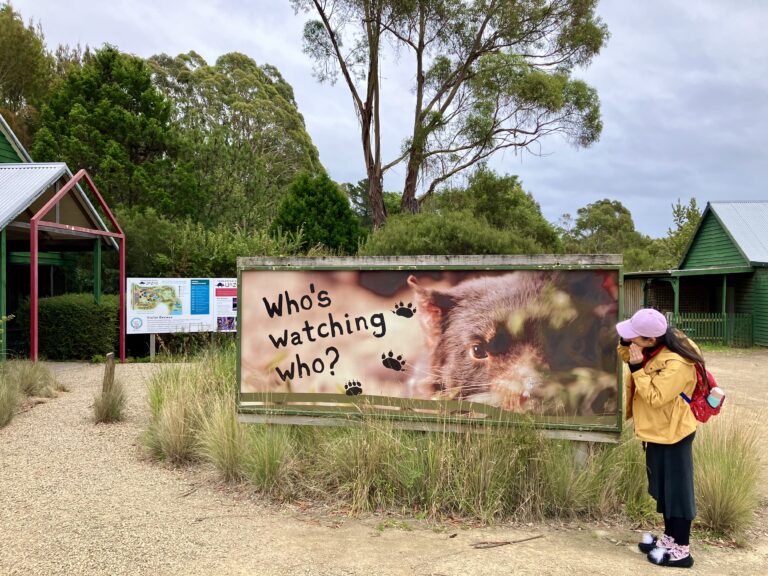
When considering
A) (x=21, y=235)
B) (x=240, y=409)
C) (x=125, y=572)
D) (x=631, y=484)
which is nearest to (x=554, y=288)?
(x=631, y=484)

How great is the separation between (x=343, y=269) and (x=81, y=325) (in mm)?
10439

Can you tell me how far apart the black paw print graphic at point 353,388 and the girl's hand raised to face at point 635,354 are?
2278mm

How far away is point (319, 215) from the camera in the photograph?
69.7ft

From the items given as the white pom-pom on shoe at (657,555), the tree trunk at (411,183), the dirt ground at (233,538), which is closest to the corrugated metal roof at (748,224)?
the tree trunk at (411,183)

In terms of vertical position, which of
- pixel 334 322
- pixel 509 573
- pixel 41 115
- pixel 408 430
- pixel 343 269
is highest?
pixel 41 115

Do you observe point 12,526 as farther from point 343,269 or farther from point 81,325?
point 81,325

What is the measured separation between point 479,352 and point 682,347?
1644 millimetres

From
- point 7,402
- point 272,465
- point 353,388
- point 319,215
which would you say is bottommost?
point 272,465

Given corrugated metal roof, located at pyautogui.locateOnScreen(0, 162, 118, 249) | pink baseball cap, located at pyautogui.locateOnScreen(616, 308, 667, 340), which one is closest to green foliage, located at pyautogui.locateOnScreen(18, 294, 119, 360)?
corrugated metal roof, located at pyautogui.locateOnScreen(0, 162, 118, 249)

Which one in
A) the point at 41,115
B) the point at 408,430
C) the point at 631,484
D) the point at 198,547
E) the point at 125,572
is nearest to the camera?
the point at 125,572

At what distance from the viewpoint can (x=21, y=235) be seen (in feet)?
47.7

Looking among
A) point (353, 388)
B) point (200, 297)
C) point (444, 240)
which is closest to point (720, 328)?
point (444, 240)

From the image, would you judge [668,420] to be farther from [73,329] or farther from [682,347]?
[73,329]

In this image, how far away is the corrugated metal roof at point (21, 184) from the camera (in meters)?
12.1
